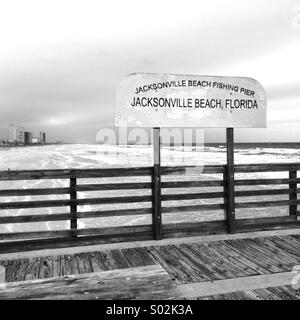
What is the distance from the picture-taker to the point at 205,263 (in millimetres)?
5281

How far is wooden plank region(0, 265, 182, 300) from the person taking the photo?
2623 millimetres

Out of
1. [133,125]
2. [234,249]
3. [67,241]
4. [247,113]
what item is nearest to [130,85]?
[133,125]

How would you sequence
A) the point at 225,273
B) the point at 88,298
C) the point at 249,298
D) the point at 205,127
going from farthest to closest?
the point at 205,127
the point at 225,273
the point at 249,298
the point at 88,298

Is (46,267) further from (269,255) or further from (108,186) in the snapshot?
(269,255)

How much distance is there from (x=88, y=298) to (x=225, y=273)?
2.72 meters

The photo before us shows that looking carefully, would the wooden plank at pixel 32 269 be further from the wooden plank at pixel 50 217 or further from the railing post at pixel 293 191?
the railing post at pixel 293 191

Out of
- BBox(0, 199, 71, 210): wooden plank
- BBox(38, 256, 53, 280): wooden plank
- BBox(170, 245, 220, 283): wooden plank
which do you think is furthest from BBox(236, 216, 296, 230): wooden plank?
BBox(38, 256, 53, 280): wooden plank

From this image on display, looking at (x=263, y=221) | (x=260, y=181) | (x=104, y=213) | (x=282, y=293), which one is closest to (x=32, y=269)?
(x=104, y=213)

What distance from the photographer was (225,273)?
4.80m

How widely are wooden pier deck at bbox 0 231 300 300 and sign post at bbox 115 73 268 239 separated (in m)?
0.70

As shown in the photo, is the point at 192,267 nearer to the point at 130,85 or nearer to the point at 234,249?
the point at 234,249

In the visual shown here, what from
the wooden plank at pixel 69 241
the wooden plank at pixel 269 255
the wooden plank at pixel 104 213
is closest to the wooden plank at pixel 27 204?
the wooden plank at pixel 104 213

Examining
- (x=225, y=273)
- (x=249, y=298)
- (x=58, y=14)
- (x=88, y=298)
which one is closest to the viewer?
(x=88, y=298)

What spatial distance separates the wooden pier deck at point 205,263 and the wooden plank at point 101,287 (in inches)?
35.7
